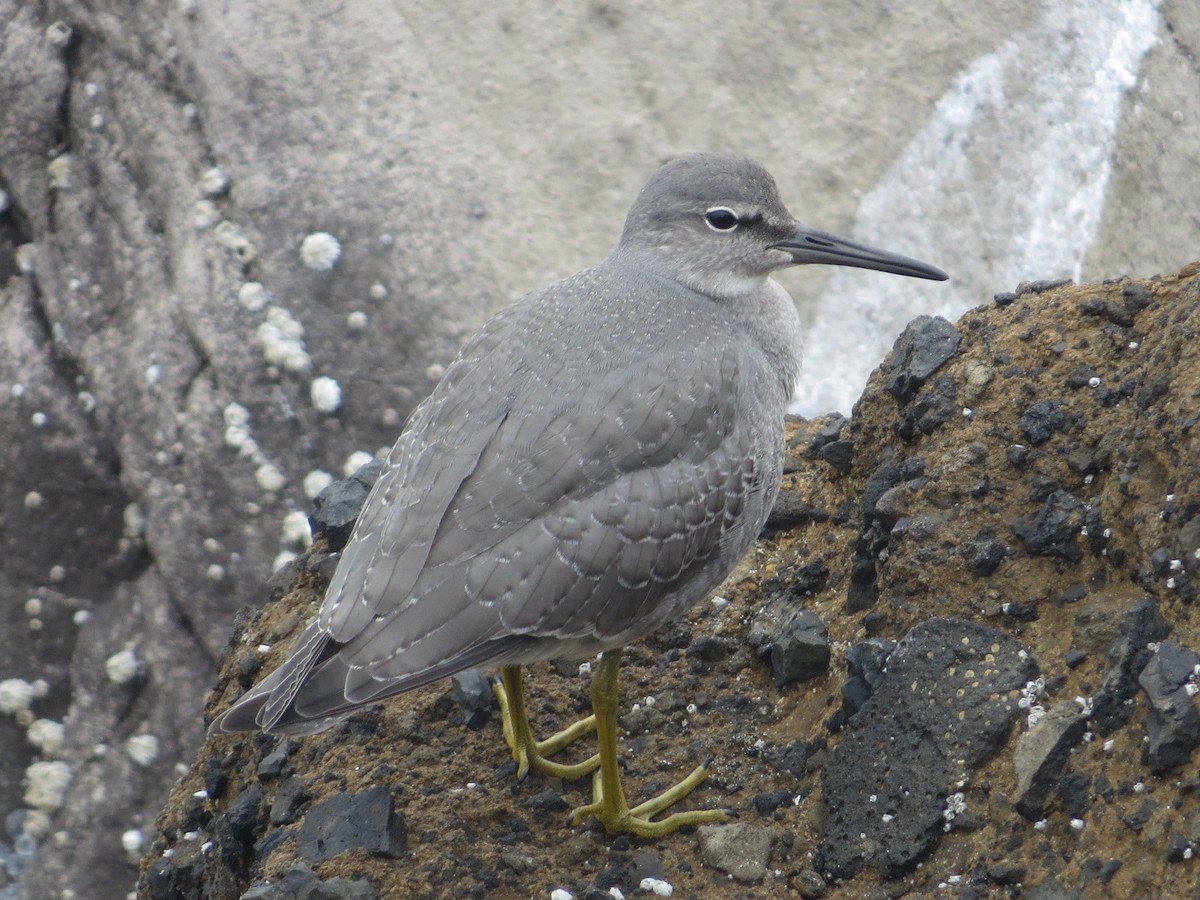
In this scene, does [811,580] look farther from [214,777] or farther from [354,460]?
[354,460]

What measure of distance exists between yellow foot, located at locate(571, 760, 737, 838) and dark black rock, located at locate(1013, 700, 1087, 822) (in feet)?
3.18

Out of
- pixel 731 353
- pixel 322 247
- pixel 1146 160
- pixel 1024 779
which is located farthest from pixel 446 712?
pixel 1146 160

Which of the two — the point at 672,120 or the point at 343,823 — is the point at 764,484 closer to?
the point at 343,823

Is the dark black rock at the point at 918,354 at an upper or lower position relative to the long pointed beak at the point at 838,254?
lower

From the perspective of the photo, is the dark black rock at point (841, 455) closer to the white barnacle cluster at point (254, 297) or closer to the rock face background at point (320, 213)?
the rock face background at point (320, 213)

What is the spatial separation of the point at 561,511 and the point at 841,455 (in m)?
1.41

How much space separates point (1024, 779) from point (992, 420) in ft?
4.16

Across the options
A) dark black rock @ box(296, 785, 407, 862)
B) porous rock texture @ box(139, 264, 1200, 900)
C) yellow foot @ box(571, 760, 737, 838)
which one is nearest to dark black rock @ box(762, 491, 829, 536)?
porous rock texture @ box(139, 264, 1200, 900)

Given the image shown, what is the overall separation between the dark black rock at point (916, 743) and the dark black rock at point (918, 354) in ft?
3.15

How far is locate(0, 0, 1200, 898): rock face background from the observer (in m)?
6.65

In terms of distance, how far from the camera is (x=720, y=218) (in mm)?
4953

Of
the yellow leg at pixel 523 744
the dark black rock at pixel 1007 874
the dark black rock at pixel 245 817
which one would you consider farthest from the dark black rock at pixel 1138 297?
the dark black rock at pixel 245 817

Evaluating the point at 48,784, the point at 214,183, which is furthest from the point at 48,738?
the point at 214,183

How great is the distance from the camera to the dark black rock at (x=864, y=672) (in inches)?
163
